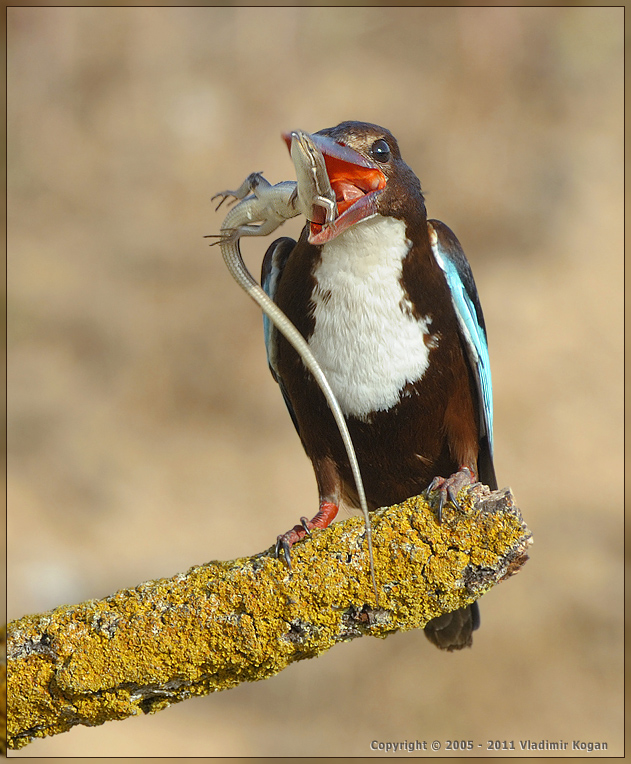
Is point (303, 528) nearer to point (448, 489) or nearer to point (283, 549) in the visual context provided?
point (283, 549)

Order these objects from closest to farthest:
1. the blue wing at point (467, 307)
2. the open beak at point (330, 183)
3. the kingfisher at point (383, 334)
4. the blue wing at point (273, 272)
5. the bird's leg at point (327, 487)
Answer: the open beak at point (330, 183) < the kingfisher at point (383, 334) < the blue wing at point (467, 307) < the bird's leg at point (327, 487) < the blue wing at point (273, 272)

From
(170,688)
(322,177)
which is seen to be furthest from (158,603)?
(322,177)

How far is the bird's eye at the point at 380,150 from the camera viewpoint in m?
2.63

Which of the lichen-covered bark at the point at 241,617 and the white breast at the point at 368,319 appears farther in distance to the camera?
the white breast at the point at 368,319

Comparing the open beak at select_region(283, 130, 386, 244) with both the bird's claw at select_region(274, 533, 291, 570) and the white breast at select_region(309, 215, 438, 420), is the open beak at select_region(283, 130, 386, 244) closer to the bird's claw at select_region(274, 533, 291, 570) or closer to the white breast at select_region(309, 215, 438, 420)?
the white breast at select_region(309, 215, 438, 420)

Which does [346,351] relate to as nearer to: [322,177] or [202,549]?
[322,177]

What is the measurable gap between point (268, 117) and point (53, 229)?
279cm

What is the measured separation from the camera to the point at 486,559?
2.02 metres

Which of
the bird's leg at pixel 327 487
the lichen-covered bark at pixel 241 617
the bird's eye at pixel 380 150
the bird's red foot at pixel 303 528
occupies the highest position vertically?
the bird's eye at pixel 380 150

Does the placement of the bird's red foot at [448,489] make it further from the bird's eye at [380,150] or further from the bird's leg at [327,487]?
the bird's eye at [380,150]

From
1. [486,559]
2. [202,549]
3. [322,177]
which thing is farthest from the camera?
[202,549]

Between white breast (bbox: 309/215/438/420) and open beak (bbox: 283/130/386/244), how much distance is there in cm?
12

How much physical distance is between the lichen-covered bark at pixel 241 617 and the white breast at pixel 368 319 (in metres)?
0.72

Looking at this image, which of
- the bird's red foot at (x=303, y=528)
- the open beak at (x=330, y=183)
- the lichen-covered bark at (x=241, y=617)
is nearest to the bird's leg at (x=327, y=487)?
the bird's red foot at (x=303, y=528)
